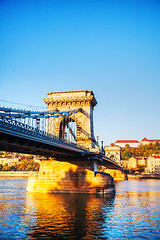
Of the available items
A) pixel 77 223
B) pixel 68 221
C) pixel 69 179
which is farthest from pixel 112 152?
pixel 77 223

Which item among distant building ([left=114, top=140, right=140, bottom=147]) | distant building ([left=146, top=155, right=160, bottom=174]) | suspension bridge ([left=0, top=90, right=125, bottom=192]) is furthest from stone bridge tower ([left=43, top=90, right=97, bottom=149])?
distant building ([left=114, top=140, right=140, bottom=147])

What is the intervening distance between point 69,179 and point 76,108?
12.7 metres

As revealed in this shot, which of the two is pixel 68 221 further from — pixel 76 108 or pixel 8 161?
pixel 8 161

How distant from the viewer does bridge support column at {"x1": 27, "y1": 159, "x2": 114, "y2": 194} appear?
1379 inches

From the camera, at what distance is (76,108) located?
41.7m

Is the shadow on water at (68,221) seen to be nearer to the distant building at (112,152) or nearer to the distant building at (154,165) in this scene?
the distant building at (112,152)

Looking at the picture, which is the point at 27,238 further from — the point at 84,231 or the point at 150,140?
the point at 150,140

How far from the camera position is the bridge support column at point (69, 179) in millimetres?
35031

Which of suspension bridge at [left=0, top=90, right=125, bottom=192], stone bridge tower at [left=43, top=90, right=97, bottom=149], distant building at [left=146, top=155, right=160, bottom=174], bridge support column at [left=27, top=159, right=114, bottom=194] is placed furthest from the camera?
distant building at [left=146, top=155, right=160, bottom=174]

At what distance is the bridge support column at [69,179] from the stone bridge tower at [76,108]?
5021 millimetres

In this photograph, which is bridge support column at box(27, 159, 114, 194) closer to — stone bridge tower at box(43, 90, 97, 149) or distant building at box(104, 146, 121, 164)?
stone bridge tower at box(43, 90, 97, 149)

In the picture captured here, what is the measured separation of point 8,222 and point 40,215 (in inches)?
124

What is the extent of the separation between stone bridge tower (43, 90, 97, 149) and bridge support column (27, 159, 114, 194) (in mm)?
5021

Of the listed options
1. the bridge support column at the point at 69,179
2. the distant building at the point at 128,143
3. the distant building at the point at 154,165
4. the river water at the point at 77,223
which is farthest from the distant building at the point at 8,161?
the river water at the point at 77,223
